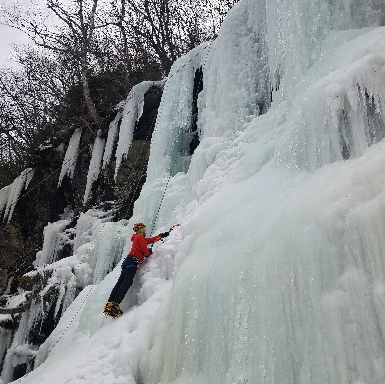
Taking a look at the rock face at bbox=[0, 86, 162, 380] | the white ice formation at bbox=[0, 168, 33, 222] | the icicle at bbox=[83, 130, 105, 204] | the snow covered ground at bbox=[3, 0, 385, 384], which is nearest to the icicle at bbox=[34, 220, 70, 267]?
the rock face at bbox=[0, 86, 162, 380]

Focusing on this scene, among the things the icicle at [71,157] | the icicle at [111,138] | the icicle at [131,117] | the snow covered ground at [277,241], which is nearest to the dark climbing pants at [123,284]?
the snow covered ground at [277,241]

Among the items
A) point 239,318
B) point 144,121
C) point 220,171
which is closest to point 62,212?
point 144,121

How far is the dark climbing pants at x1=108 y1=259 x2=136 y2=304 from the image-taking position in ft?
Result: 12.0

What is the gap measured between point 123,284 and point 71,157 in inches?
224

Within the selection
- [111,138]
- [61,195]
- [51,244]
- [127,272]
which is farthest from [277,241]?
[61,195]

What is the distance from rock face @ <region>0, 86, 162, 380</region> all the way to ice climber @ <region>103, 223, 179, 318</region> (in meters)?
3.67

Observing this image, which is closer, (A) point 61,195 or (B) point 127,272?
(B) point 127,272

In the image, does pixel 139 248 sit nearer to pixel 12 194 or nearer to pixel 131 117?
pixel 131 117

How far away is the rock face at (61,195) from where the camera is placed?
7.52 metres

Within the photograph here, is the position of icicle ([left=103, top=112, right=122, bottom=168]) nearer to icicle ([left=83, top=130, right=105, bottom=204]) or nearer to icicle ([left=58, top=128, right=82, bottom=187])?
icicle ([left=83, top=130, right=105, bottom=204])

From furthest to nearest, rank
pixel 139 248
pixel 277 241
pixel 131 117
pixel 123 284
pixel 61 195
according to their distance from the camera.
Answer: pixel 61 195 → pixel 131 117 → pixel 139 248 → pixel 123 284 → pixel 277 241

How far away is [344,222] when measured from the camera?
191 cm

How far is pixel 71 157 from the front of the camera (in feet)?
28.7

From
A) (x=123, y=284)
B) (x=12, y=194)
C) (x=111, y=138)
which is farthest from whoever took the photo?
(x=12, y=194)
